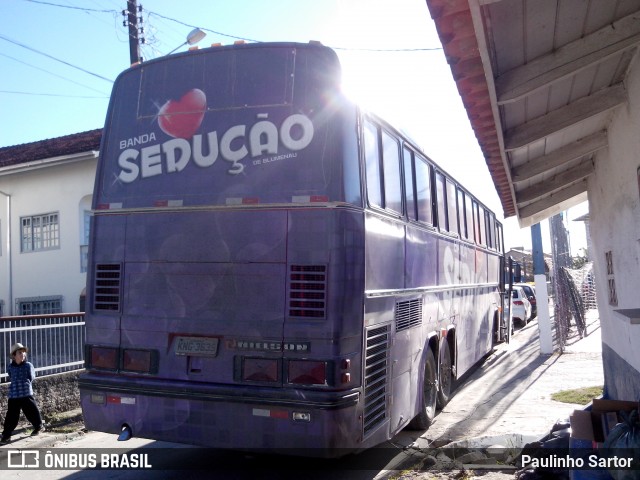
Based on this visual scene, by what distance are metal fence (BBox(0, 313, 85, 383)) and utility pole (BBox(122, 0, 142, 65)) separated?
629 cm

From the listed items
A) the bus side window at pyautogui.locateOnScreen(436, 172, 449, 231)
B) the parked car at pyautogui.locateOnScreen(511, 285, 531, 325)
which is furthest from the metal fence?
the parked car at pyautogui.locateOnScreen(511, 285, 531, 325)

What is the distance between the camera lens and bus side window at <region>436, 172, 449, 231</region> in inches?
364

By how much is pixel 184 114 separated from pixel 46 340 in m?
6.32

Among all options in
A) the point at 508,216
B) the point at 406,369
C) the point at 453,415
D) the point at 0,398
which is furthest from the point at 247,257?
the point at 508,216

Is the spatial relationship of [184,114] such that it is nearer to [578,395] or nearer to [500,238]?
[578,395]

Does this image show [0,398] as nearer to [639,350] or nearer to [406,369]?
[406,369]

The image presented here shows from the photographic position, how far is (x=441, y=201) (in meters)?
9.44

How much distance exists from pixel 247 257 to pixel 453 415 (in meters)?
5.08

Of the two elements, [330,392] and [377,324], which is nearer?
[330,392]

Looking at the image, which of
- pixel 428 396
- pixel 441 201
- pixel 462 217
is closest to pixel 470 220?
pixel 462 217

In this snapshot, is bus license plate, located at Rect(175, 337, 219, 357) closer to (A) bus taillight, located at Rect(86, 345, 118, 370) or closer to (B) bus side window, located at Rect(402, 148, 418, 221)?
(A) bus taillight, located at Rect(86, 345, 118, 370)

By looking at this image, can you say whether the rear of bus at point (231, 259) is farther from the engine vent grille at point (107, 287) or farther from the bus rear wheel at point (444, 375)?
the bus rear wheel at point (444, 375)

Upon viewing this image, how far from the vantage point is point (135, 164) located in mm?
6441

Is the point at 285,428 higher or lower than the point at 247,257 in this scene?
lower
